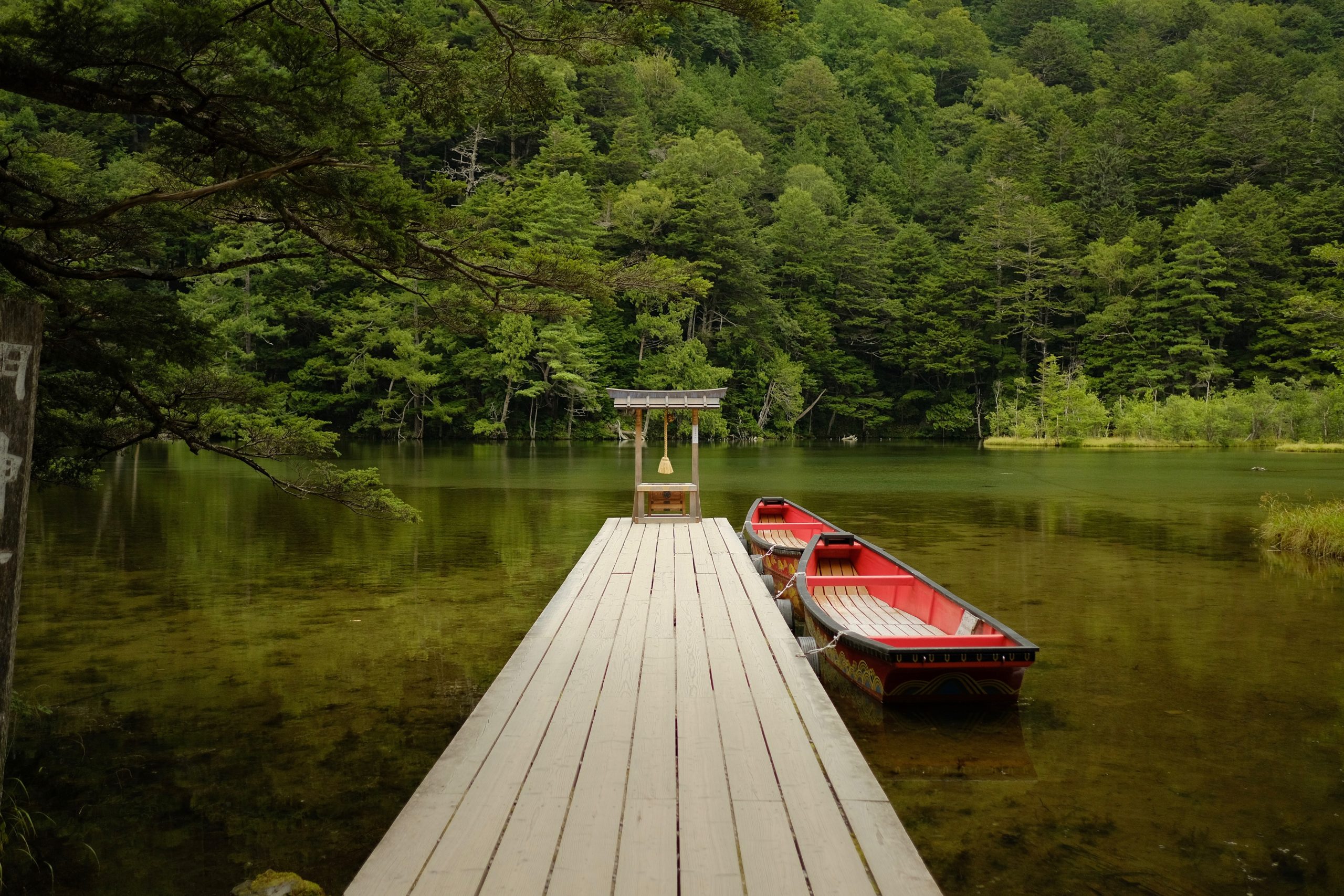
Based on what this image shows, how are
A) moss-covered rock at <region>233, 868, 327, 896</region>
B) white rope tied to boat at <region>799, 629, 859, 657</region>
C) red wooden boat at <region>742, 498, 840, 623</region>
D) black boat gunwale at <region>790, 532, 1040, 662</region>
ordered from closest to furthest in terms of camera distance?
moss-covered rock at <region>233, 868, 327, 896</region>
black boat gunwale at <region>790, 532, 1040, 662</region>
white rope tied to boat at <region>799, 629, 859, 657</region>
red wooden boat at <region>742, 498, 840, 623</region>

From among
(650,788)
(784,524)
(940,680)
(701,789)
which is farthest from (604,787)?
(784,524)

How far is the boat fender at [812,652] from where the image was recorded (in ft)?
20.1

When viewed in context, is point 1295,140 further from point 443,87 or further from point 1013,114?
point 443,87

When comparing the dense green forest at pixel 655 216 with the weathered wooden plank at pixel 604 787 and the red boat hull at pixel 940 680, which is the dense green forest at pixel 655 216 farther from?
the red boat hull at pixel 940 680

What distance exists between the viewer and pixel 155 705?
584 centimetres

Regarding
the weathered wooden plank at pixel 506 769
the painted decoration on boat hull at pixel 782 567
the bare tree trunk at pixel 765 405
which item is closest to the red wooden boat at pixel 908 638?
the painted decoration on boat hull at pixel 782 567

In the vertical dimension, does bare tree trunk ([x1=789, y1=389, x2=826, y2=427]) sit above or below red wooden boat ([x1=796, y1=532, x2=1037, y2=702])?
above

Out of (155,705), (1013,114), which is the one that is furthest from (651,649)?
(1013,114)

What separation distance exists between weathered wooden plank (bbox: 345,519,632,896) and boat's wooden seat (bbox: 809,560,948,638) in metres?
2.16

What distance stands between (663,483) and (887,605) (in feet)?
17.2

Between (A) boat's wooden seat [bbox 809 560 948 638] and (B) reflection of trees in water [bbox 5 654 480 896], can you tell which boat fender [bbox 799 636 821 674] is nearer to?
(A) boat's wooden seat [bbox 809 560 948 638]

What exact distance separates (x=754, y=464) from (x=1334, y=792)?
25.3m

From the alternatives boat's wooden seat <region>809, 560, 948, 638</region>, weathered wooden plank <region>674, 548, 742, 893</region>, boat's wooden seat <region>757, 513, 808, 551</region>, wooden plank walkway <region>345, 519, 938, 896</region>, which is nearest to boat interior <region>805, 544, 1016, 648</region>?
boat's wooden seat <region>809, 560, 948, 638</region>

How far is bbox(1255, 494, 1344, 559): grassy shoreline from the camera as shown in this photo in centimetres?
1177
